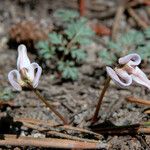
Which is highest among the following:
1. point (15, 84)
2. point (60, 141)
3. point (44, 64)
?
point (44, 64)

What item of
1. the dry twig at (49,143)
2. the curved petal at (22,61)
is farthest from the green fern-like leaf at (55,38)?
the dry twig at (49,143)

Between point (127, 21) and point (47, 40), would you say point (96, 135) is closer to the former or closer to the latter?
point (47, 40)

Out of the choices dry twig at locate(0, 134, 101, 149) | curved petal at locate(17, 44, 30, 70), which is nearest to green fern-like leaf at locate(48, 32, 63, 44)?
curved petal at locate(17, 44, 30, 70)

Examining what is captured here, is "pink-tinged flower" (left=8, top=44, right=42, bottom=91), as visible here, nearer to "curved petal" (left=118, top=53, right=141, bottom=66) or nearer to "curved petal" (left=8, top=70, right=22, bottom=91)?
"curved petal" (left=8, top=70, right=22, bottom=91)

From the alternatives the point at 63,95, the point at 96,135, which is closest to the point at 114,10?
the point at 63,95

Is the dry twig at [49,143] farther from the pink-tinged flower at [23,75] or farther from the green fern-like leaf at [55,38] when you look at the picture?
the green fern-like leaf at [55,38]

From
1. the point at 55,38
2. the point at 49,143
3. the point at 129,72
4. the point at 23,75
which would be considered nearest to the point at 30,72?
the point at 23,75
